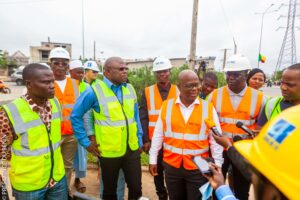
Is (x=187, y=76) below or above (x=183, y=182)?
above

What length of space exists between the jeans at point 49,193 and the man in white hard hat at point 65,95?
1.33 meters

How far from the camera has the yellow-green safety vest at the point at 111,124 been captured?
300 cm

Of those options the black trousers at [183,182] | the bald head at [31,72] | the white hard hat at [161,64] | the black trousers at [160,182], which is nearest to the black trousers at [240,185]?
the black trousers at [183,182]

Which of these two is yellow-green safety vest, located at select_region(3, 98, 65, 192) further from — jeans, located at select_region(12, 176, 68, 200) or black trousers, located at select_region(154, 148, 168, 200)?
black trousers, located at select_region(154, 148, 168, 200)

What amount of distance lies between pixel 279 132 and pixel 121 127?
2.31 metres

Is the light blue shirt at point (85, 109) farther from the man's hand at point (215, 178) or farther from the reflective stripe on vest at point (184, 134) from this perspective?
the man's hand at point (215, 178)

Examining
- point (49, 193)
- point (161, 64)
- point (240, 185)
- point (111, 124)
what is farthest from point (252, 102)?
point (49, 193)

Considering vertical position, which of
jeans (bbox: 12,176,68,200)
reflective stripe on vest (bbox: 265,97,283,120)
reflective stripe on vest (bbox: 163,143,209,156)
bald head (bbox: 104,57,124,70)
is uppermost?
bald head (bbox: 104,57,124,70)

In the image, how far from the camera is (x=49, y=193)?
2.43m

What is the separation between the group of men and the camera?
2250mm

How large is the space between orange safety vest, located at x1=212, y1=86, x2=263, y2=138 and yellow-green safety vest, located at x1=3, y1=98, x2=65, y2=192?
6.64ft

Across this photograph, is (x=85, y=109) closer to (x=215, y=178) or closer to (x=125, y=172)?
(x=125, y=172)

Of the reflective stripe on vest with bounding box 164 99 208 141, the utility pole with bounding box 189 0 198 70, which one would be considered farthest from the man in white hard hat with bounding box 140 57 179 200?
the utility pole with bounding box 189 0 198 70

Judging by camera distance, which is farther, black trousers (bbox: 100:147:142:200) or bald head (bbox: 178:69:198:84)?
black trousers (bbox: 100:147:142:200)
